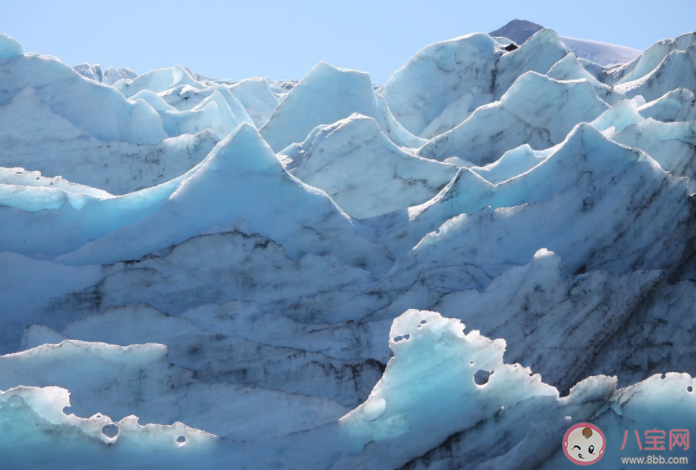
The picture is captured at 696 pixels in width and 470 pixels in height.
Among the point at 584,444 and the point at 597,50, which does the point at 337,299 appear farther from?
the point at 597,50

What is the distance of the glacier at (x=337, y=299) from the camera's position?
269 centimetres

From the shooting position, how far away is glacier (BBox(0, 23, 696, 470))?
269 centimetres

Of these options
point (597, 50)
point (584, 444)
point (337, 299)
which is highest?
point (597, 50)

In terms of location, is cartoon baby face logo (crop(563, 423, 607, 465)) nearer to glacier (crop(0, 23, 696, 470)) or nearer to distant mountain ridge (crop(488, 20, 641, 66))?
glacier (crop(0, 23, 696, 470))

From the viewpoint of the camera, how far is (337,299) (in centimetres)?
384

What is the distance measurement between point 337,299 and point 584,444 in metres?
1.65

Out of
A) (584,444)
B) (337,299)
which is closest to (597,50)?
(337,299)

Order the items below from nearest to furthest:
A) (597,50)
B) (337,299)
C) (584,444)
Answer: (584,444) < (337,299) < (597,50)

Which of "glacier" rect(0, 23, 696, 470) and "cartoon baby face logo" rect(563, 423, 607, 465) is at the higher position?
"glacier" rect(0, 23, 696, 470)

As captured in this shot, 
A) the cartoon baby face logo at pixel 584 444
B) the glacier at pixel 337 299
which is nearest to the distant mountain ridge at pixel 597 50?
the glacier at pixel 337 299

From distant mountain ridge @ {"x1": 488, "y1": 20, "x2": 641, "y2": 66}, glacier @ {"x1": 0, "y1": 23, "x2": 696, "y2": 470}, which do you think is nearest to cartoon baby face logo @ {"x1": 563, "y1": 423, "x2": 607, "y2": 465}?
glacier @ {"x1": 0, "y1": 23, "x2": 696, "y2": 470}

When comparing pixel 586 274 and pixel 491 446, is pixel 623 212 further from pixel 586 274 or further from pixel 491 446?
pixel 491 446

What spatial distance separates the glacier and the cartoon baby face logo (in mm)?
35

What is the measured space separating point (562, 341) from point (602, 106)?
352cm
